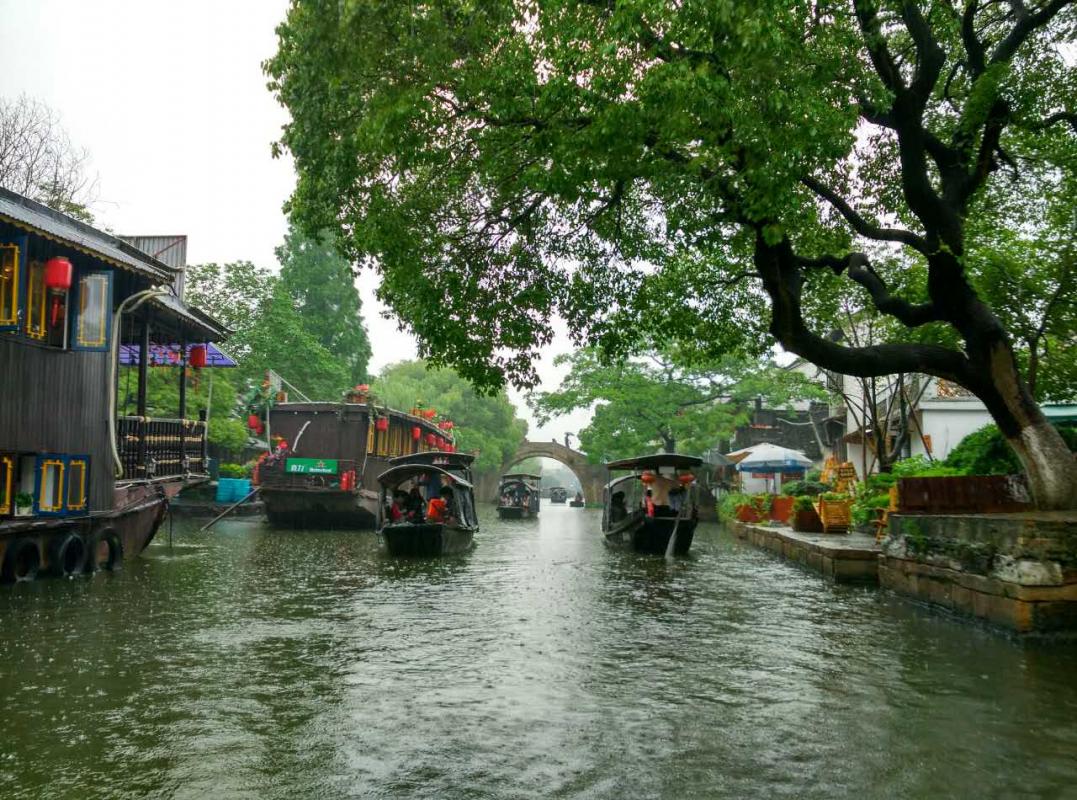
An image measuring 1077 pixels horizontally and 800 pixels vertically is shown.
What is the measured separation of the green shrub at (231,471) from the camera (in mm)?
33594

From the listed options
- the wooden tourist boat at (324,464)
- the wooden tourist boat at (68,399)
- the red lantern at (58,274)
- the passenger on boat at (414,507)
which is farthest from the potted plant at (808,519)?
the red lantern at (58,274)

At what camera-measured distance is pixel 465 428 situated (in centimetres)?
6291

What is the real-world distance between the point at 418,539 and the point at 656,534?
569 centimetres

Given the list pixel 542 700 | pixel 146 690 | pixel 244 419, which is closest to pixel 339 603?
pixel 146 690

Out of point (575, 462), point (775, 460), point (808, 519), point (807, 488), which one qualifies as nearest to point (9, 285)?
point (808, 519)

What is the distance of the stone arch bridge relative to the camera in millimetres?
65188

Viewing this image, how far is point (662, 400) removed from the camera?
139 ft

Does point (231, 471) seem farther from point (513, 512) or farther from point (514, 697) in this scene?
point (514, 697)

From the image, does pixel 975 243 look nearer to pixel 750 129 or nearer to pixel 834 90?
pixel 834 90

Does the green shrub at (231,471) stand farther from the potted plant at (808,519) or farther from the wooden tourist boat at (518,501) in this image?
the potted plant at (808,519)

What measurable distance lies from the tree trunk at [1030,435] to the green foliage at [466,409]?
5092 centimetres

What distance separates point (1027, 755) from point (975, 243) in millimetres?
9099

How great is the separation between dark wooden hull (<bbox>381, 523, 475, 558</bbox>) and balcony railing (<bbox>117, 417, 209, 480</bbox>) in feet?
13.7

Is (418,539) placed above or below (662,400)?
below
